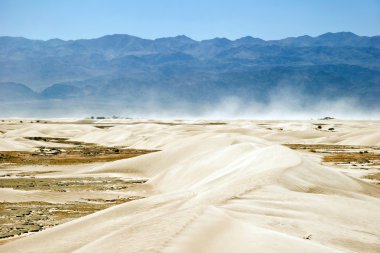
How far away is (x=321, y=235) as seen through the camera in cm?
1617

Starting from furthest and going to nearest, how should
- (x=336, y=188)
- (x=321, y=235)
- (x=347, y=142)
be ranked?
1. (x=347, y=142)
2. (x=336, y=188)
3. (x=321, y=235)

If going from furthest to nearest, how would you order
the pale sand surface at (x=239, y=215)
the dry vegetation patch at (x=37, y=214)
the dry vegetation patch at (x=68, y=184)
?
1. the dry vegetation patch at (x=68, y=184)
2. the dry vegetation patch at (x=37, y=214)
3. the pale sand surface at (x=239, y=215)

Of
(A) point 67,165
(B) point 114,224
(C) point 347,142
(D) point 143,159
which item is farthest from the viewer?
(C) point 347,142

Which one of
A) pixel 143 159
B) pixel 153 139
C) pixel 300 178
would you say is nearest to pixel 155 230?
pixel 300 178

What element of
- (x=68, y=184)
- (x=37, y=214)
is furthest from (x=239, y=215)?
(x=68, y=184)

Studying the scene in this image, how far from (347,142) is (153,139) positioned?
30442 mm

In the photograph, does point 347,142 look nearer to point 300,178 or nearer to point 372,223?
point 300,178

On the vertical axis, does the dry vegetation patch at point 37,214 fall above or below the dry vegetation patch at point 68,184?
above

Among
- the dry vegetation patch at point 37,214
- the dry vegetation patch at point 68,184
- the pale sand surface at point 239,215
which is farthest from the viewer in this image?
the dry vegetation patch at point 68,184

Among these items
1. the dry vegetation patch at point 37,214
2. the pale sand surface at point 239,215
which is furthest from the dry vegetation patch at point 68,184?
the dry vegetation patch at point 37,214

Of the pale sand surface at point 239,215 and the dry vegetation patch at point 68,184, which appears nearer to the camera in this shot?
the pale sand surface at point 239,215

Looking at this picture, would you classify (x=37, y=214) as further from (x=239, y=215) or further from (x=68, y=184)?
(x=68, y=184)

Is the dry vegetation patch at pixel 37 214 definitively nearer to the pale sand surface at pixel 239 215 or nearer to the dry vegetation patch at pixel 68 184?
the pale sand surface at pixel 239 215

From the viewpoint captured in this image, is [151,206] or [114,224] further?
[151,206]
